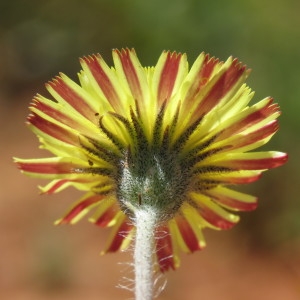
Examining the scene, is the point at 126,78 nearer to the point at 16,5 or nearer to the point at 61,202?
the point at 61,202

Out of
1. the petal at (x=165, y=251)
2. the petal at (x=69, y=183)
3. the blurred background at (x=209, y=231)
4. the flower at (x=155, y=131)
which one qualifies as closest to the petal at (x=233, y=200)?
the flower at (x=155, y=131)

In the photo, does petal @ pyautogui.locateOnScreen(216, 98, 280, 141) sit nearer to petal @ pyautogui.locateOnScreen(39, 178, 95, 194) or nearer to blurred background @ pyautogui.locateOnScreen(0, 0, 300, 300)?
petal @ pyautogui.locateOnScreen(39, 178, 95, 194)

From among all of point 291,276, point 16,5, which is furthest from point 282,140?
point 16,5

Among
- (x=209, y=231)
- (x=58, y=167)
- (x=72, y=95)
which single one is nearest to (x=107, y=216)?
(x=58, y=167)

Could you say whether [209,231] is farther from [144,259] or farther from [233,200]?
[144,259]

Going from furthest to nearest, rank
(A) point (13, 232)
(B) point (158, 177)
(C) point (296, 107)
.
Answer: (A) point (13, 232) → (C) point (296, 107) → (B) point (158, 177)

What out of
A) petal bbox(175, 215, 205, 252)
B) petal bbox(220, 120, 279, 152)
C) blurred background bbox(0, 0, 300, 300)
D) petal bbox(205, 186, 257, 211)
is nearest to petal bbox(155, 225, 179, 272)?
petal bbox(175, 215, 205, 252)

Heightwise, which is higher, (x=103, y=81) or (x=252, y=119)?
(x=103, y=81)

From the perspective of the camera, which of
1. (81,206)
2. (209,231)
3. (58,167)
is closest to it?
(58,167)
